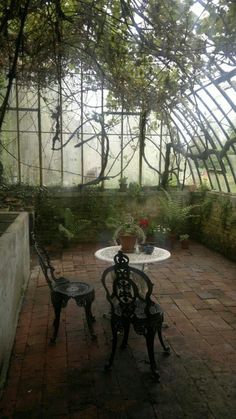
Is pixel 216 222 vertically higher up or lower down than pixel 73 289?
higher up

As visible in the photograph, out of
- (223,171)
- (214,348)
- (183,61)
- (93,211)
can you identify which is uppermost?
(183,61)

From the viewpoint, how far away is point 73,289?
11.3 feet

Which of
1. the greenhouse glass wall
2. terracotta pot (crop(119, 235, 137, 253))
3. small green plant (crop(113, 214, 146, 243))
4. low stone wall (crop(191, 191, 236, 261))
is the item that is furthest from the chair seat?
low stone wall (crop(191, 191, 236, 261))

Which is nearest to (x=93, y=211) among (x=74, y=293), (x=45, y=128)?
(x=45, y=128)

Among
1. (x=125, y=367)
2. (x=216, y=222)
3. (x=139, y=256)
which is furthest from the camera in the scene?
(x=216, y=222)

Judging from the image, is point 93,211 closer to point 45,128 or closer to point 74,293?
point 45,128

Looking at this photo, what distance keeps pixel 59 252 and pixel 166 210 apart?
2591 millimetres

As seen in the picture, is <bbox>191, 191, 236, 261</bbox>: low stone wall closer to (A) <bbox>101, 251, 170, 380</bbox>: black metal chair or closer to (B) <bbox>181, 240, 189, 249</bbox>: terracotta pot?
(B) <bbox>181, 240, 189, 249</bbox>: terracotta pot

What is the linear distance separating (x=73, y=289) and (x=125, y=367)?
0.96 m

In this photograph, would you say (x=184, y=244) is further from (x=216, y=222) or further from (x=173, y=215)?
(x=216, y=222)

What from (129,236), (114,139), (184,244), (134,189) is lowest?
(184,244)

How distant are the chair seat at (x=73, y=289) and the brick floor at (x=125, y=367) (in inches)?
19.1

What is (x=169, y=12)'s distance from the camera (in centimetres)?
238

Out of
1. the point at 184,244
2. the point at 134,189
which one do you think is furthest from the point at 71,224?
the point at 184,244
